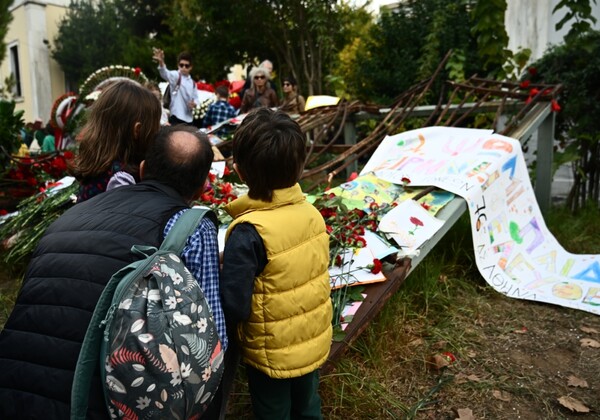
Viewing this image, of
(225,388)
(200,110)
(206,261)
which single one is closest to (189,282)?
(206,261)

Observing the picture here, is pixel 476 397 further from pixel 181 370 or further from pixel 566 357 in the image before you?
pixel 181 370

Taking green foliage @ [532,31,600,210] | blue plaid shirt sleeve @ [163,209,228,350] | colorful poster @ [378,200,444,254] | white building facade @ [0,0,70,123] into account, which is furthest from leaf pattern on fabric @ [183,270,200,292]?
white building facade @ [0,0,70,123]

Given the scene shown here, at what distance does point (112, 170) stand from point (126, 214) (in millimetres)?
650

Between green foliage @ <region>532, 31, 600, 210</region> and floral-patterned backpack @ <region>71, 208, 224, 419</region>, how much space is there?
5301 mm

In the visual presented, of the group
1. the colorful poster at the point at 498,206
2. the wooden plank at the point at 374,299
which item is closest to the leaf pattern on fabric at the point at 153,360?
the wooden plank at the point at 374,299

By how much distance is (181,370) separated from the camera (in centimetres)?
142

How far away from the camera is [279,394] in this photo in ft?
6.32

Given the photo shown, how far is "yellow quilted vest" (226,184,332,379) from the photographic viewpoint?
5.95ft

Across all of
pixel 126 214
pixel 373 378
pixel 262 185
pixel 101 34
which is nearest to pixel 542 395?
pixel 373 378

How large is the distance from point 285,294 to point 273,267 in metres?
0.11

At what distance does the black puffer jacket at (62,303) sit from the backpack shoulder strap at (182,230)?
0.03 meters

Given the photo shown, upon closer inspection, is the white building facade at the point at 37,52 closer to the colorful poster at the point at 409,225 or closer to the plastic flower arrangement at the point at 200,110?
the plastic flower arrangement at the point at 200,110

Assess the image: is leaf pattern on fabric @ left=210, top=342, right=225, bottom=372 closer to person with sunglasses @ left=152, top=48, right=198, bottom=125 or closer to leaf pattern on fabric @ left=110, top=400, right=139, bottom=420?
leaf pattern on fabric @ left=110, top=400, right=139, bottom=420

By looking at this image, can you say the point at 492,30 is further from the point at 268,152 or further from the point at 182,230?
the point at 182,230
